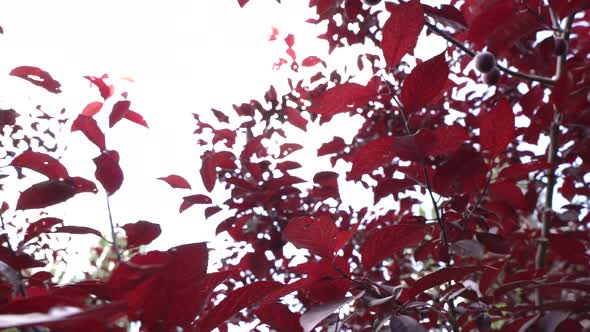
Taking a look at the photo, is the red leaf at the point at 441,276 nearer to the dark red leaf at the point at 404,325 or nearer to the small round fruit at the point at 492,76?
the dark red leaf at the point at 404,325

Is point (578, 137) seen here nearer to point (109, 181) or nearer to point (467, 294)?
point (467, 294)

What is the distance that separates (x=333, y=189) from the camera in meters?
1.66

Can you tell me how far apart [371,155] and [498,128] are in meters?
0.25

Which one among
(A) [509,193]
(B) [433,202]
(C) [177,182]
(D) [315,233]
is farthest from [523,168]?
(C) [177,182]

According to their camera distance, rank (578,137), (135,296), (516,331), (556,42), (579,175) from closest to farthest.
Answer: (135,296), (516,331), (556,42), (579,175), (578,137)

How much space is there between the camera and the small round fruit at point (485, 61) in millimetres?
1104

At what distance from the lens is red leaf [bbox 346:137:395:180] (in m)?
0.78

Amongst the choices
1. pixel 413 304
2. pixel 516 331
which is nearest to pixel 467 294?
pixel 516 331

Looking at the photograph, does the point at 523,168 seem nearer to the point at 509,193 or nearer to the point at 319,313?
the point at 509,193

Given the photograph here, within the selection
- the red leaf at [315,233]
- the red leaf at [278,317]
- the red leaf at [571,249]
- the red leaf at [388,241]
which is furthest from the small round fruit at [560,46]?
the red leaf at [278,317]

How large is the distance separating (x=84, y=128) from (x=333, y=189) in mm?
978

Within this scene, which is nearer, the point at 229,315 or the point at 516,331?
the point at 229,315

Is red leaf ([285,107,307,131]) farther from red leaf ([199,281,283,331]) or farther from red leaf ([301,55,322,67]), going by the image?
red leaf ([199,281,283,331])

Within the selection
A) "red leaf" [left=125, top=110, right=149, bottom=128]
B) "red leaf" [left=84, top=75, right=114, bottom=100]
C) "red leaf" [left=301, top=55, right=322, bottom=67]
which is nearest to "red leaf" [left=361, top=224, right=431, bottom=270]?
"red leaf" [left=125, top=110, right=149, bottom=128]
